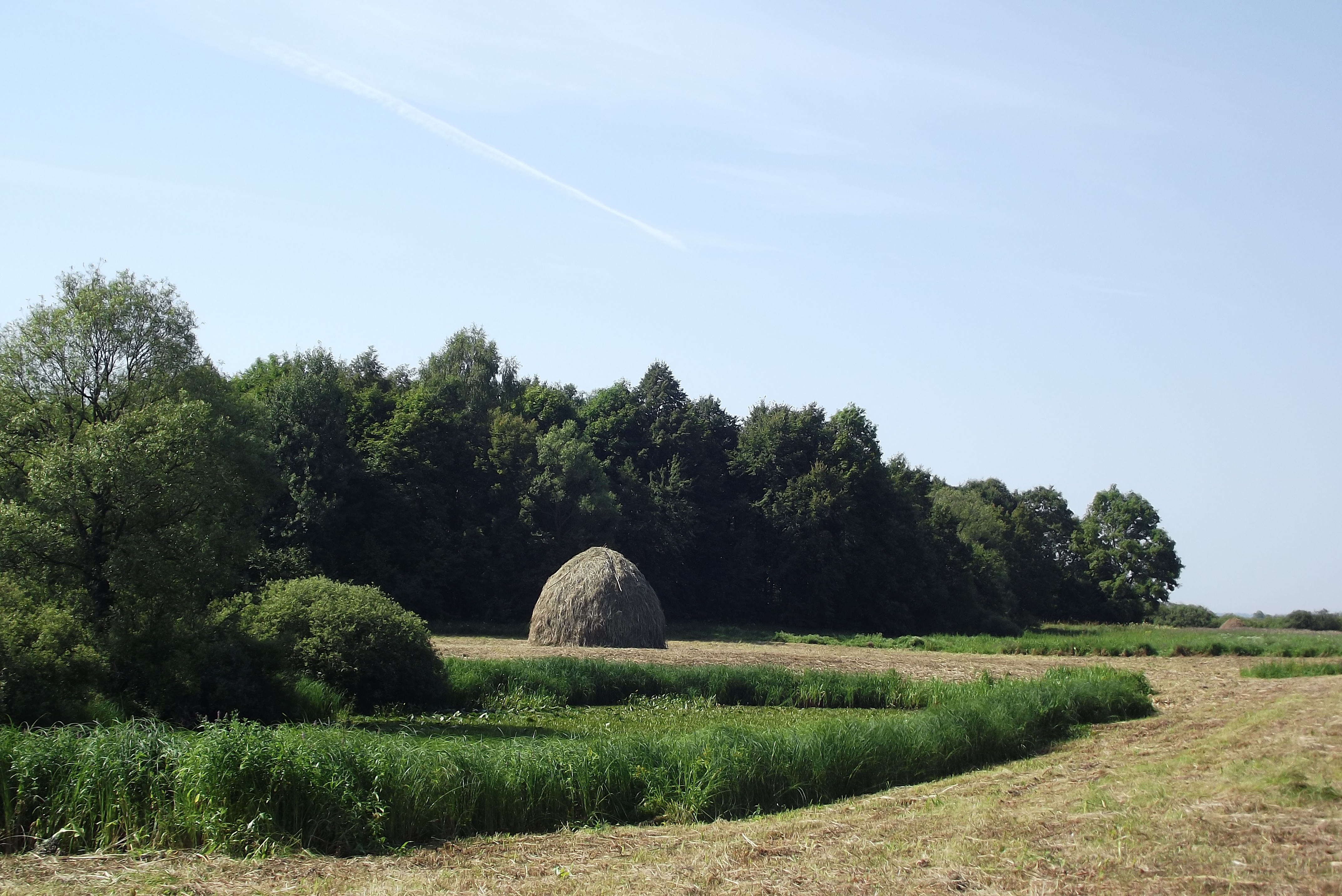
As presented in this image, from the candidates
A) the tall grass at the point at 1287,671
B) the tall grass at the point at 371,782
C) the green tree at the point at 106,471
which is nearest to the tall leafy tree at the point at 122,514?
the green tree at the point at 106,471

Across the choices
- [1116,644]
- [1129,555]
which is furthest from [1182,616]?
[1116,644]

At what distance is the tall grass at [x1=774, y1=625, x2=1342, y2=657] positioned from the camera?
105ft

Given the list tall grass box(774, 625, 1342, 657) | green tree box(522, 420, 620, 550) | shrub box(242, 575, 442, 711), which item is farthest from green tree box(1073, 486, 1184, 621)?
shrub box(242, 575, 442, 711)

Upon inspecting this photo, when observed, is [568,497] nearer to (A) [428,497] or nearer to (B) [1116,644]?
(A) [428,497]

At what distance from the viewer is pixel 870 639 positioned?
39.9 metres

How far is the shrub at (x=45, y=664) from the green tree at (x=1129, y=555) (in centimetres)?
7445

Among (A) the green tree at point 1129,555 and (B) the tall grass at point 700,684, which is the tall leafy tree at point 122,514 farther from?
(A) the green tree at point 1129,555

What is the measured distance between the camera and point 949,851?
856 centimetres

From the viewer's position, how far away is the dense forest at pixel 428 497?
1598cm

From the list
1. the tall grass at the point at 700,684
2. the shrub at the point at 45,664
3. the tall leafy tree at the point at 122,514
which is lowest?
the tall grass at the point at 700,684

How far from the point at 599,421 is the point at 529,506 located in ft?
Answer: 33.3

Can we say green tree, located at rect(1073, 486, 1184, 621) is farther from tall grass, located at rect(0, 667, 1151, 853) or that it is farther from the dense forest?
tall grass, located at rect(0, 667, 1151, 853)

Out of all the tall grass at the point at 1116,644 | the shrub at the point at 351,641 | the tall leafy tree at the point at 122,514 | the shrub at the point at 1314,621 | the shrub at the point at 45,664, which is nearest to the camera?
the shrub at the point at 45,664

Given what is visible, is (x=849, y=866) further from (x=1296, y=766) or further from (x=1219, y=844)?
(x=1296, y=766)
